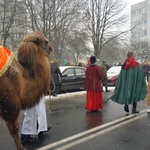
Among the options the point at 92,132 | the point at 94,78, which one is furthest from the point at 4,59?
the point at 94,78

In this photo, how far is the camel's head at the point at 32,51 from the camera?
4.14m

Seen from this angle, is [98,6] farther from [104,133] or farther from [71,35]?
[104,133]

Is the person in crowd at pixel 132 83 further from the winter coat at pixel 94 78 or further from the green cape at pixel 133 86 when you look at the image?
the winter coat at pixel 94 78

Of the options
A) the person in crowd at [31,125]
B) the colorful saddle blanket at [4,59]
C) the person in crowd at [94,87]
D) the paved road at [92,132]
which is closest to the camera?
the colorful saddle blanket at [4,59]

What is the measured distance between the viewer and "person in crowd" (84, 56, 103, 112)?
8875 millimetres

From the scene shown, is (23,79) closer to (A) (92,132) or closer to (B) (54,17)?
(A) (92,132)

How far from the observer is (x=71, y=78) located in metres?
14.6

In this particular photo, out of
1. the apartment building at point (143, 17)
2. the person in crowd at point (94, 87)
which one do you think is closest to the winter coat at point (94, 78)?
the person in crowd at point (94, 87)

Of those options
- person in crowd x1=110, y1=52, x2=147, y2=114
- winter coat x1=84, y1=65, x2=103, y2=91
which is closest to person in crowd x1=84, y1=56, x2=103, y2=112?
winter coat x1=84, y1=65, x2=103, y2=91

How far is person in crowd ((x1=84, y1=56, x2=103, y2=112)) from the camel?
4.62 m

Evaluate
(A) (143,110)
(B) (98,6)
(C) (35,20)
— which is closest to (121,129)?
(A) (143,110)

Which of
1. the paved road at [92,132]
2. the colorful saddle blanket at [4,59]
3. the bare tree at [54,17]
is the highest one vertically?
the bare tree at [54,17]

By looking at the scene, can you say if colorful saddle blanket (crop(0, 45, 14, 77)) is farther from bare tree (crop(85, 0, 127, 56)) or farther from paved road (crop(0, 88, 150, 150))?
bare tree (crop(85, 0, 127, 56))

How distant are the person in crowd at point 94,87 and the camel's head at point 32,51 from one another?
4.66m
